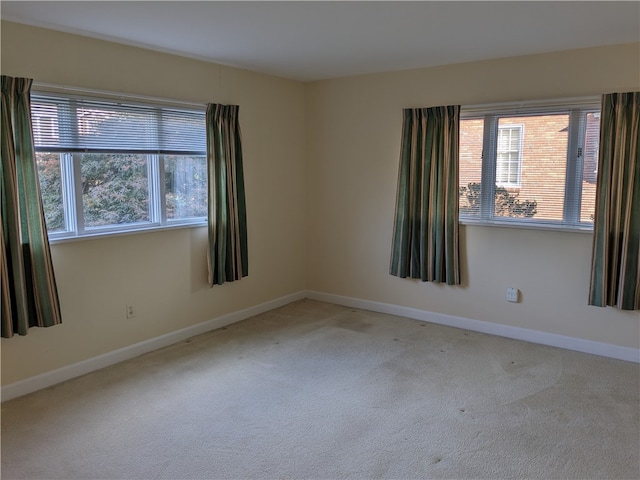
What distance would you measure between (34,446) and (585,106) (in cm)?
422

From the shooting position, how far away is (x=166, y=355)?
12.8ft

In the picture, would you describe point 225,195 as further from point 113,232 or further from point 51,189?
point 51,189

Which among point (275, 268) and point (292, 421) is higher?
point (275, 268)

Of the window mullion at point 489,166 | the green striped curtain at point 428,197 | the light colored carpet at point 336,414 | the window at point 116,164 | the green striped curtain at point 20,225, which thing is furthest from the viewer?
the green striped curtain at point 428,197

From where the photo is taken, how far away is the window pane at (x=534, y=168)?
154 inches

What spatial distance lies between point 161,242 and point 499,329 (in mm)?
2944

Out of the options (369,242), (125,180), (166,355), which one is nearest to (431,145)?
(369,242)

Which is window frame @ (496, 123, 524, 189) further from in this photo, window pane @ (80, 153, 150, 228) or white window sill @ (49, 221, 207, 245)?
window pane @ (80, 153, 150, 228)

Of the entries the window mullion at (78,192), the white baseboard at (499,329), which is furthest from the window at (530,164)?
the window mullion at (78,192)

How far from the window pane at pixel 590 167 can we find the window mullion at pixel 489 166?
0.68 metres

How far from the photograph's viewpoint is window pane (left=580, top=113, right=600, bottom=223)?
12.3 ft

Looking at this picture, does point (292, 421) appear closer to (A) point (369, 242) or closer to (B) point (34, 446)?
(B) point (34, 446)

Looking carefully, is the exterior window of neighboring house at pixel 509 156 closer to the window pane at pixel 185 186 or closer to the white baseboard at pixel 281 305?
the white baseboard at pixel 281 305

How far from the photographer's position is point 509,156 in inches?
162
